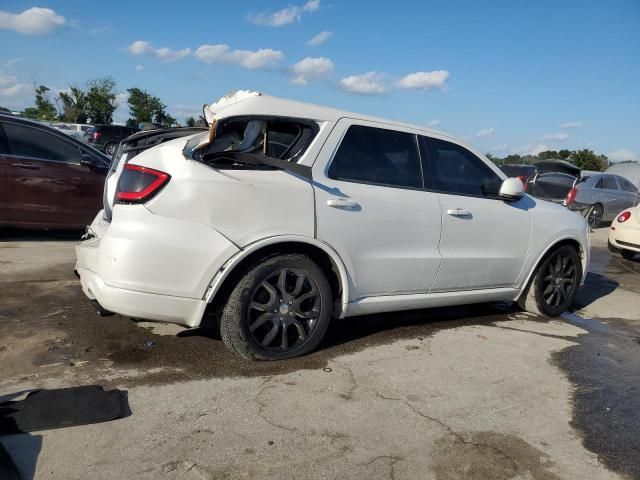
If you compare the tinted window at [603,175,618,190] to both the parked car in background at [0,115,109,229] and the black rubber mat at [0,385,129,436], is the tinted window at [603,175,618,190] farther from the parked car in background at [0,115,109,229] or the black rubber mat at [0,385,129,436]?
the black rubber mat at [0,385,129,436]

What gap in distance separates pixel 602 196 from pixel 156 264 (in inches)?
615

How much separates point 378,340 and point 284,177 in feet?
5.30

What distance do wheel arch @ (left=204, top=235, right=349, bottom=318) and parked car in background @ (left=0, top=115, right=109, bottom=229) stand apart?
4758 millimetres

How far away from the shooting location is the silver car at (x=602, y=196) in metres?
15.7

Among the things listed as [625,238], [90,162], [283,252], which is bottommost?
[625,238]

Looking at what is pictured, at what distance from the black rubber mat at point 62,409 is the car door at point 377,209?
1648 mm

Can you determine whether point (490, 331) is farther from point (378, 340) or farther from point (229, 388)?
point (229, 388)

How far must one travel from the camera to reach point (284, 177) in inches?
148

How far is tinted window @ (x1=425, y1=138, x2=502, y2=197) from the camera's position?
15.0ft

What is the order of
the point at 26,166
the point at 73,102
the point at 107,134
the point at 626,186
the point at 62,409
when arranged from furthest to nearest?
1. the point at 73,102
2. the point at 107,134
3. the point at 626,186
4. the point at 26,166
5. the point at 62,409

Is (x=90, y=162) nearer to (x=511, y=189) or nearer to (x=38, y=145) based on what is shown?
Result: (x=38, y=145)

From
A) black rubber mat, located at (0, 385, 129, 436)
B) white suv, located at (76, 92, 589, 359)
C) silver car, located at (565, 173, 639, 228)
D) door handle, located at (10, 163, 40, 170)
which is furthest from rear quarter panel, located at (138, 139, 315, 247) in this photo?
silver car, located at (565, 173, 639, 228)

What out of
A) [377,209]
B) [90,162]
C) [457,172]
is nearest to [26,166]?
[90,162]

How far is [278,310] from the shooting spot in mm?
3803
